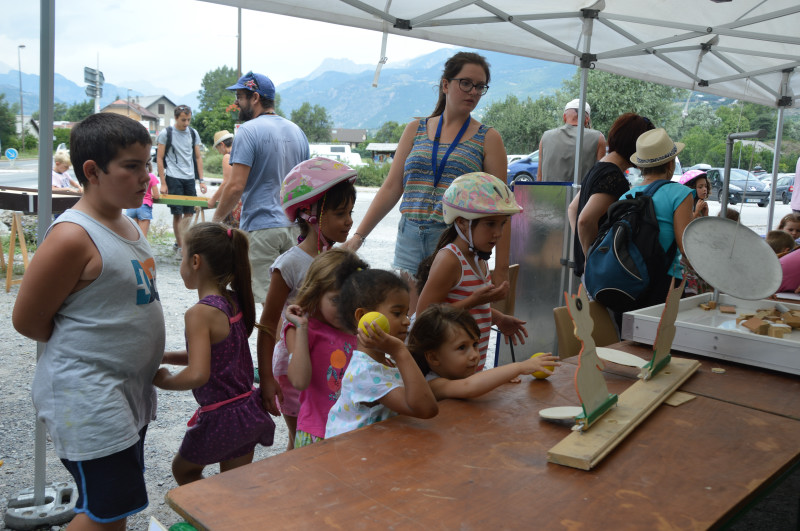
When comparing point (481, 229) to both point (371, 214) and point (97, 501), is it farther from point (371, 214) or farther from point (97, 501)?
point (97, 501)

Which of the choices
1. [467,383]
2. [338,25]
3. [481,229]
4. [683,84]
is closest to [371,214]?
[481,229]

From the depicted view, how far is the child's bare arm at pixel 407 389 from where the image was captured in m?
1.51

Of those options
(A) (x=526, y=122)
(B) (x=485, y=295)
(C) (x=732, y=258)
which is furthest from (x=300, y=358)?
(A) (x=526, y=122)

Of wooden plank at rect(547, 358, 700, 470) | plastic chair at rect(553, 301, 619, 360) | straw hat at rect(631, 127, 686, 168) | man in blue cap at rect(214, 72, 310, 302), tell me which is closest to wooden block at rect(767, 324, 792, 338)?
wooden plank at rect(547, 358, 700, 470)

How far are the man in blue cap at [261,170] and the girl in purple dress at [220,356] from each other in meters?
1.84

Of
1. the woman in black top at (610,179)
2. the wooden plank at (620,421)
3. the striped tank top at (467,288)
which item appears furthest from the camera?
the woman in black top at (610,179)

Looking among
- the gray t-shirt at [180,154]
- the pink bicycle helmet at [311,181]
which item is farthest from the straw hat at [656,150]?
the gray t-shirt at [180,154]

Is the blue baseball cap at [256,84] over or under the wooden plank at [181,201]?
over

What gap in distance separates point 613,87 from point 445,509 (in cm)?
2836

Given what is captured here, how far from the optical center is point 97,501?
64.1 inches

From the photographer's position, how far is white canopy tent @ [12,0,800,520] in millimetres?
4301

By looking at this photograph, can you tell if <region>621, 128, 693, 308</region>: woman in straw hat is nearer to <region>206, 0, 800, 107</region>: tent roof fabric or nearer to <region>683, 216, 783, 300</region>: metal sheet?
<region>683, 216, 783, 300</region>: metal sheet

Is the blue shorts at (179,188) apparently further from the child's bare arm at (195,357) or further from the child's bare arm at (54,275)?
the child's bare arm at (54,275)

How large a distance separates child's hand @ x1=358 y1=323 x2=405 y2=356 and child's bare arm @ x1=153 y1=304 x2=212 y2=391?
59 cm
